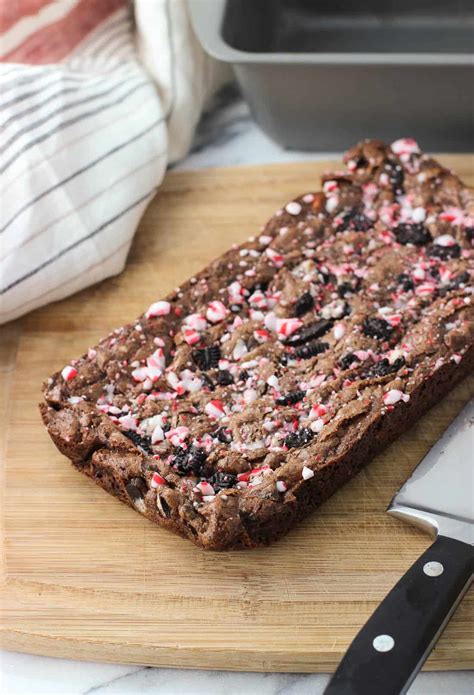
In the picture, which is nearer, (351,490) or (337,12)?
(351,490)

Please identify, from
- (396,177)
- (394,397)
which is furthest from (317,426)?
(396,177)

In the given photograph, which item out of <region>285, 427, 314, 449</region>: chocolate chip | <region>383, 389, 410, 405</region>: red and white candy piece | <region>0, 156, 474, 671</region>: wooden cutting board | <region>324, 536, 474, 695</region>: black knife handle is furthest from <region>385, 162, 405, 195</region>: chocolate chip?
<region>324, 536, 474, 695</region>: black knife handle

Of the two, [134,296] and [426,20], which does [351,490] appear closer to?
[134,296]

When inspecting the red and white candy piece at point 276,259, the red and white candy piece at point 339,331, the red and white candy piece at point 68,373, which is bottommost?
the red and white candy piece at point 339,331

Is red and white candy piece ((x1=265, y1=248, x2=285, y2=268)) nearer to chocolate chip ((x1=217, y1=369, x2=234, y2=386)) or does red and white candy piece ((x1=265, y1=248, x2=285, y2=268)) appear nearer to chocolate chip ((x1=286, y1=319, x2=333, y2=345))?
chocolate chip ((x1=286, y1=319, x2=333, y2=345))

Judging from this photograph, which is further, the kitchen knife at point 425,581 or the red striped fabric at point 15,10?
the red striped fabric at point 15,10

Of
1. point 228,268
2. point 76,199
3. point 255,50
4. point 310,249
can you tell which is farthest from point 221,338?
point 255,50

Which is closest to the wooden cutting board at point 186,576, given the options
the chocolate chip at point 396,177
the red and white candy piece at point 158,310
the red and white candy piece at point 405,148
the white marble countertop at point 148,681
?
the white marble countertop at point 148,681

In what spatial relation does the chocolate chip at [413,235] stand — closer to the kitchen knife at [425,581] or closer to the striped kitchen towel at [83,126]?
the kitchen knife at [425,581]
